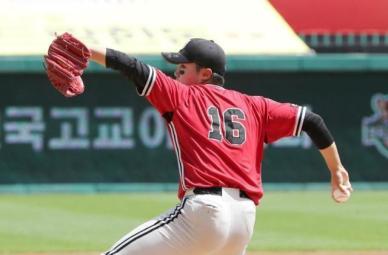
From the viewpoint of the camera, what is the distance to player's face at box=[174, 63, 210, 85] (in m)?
5.02

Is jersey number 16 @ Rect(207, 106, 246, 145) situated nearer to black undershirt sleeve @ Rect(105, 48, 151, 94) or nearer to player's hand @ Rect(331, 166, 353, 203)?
black undershirt sleeve @ Rect(105, 48, 151, 94)

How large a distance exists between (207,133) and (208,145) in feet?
0.18

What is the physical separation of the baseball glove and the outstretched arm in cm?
111

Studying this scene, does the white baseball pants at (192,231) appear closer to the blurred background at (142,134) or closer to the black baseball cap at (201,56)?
the black baseball cap at (201,56)

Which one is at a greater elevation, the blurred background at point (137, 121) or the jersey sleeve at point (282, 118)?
the jersey sleeve at point (282, 118)

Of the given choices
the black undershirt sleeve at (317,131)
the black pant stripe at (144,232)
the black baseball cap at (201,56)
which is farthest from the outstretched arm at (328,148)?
the black pant stripe at (144,232)

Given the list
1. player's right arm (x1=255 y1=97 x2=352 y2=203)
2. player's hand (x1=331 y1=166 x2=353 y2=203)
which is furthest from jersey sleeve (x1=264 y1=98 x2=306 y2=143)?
player's hand (x1=331 y1=166 x2=353 y2=203)

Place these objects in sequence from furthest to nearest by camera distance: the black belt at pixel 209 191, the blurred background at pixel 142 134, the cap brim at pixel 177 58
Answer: the blurred background at pixel 142 134 → the cap brim at pixel 177 58 → the black belt at pixel 209 191

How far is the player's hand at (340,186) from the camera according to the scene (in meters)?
5.01

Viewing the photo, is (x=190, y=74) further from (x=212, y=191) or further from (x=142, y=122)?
(x=142, y=122)

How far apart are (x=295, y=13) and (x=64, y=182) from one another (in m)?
7.78

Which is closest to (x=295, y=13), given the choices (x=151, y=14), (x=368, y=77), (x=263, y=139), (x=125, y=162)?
(x=151, y=14)

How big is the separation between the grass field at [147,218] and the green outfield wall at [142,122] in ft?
2.01

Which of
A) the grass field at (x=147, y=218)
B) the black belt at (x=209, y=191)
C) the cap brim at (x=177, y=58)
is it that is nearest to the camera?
the black belt at (x=209, y=191)
